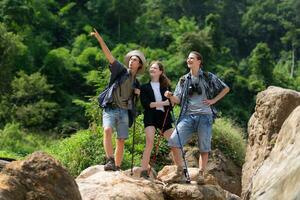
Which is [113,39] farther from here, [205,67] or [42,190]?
[42,190]

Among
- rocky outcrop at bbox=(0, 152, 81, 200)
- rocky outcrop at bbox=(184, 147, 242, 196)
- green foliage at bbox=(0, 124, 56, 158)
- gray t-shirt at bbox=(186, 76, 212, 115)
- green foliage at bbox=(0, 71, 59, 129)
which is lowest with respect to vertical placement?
green foliage at bbox=(0, 124, 56, 158)

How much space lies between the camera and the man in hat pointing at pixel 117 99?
6992 millimetres

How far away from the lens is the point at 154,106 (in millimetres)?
6926

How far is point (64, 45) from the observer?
41.2 m

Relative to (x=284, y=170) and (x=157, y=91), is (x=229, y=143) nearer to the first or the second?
(x=157, y=91)

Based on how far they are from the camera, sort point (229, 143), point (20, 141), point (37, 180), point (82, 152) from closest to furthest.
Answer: point (37, 180), point (82, 152), point (229, 143), point (20, 141)

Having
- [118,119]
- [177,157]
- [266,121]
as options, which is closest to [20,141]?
[266,121]

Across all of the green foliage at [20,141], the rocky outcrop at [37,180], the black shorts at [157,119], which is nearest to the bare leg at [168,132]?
the black shorts at [157,119]

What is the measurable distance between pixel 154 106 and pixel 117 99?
16.9 inches

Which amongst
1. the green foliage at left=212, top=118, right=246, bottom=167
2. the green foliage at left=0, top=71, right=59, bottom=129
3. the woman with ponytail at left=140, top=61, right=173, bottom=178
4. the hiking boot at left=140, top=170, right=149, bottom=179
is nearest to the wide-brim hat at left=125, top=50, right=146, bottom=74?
the woman with ponytail at left=140, top=61, right=173, bottom=178

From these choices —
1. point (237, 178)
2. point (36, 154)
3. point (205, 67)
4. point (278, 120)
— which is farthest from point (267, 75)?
point (36, 154)

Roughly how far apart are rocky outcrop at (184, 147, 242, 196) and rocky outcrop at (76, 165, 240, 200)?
4419 millimetres

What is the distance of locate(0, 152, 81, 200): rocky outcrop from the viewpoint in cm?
459

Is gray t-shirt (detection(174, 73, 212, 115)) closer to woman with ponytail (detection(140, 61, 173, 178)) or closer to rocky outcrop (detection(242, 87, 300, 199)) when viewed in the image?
woman with ponytail (detection(140, 61, 173, 178))
